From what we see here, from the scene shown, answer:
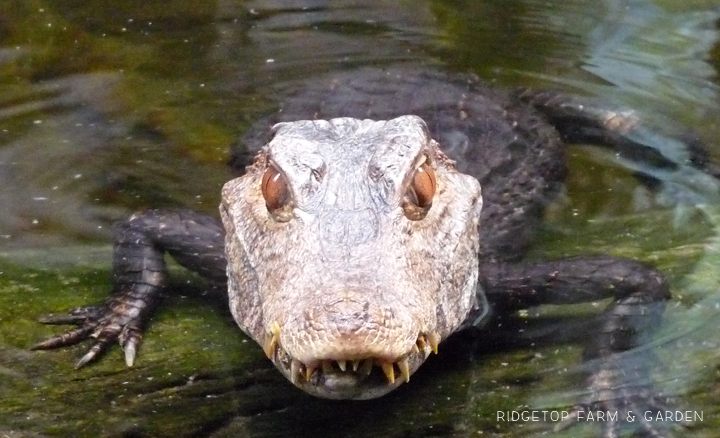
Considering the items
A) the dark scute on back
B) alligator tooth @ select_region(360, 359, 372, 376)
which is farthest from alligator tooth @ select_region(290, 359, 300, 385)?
the dark scute on back

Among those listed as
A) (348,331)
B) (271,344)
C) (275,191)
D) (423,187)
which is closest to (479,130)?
(423,187)

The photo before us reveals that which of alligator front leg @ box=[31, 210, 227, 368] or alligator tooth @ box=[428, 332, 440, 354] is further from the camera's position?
alligator front leg @ box=[31, 210, 227, 368]

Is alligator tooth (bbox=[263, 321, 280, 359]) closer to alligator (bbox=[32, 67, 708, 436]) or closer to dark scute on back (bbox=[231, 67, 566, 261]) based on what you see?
alligator (bbox=[32, 67, 708, 436])

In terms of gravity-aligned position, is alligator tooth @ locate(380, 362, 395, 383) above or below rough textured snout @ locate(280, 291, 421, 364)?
below

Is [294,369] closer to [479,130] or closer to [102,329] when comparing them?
[102,329]

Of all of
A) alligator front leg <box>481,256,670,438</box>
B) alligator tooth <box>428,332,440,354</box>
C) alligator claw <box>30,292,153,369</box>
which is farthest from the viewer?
alligator claw <box>30,292,153,369</box>
